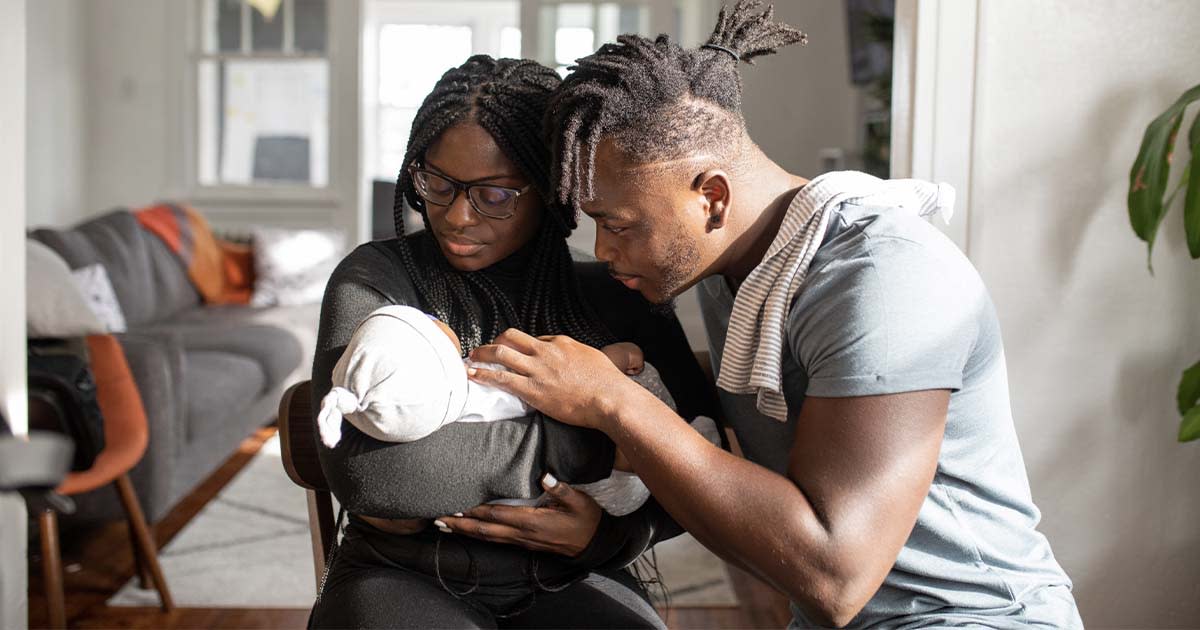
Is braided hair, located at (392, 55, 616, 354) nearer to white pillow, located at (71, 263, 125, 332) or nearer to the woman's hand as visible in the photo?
the woman's hand

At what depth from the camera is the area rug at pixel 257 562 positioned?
10.2ft

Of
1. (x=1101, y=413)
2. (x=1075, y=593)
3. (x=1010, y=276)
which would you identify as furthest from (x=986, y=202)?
(x=1075, y=593)

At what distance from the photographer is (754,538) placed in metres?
1.12

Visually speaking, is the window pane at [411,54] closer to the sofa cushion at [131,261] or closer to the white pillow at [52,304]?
the sofa cushion at [131,261]

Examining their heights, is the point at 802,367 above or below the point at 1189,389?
above

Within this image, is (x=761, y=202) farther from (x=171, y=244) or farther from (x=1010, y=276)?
(x=171, y=244)

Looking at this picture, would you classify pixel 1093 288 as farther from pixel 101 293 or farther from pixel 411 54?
pixel 411 54

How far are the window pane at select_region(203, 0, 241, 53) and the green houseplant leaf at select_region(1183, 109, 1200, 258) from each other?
639 cm

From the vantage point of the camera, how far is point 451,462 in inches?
49.2

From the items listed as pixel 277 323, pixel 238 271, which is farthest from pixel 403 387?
pixel 238 271

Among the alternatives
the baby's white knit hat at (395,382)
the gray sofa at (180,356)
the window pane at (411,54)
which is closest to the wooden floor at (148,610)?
the gray sofa at (180,356)

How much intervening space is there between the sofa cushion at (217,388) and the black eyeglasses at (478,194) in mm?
2603

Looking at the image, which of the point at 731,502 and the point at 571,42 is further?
the point at 571,42

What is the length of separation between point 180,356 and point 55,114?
3.92 m
